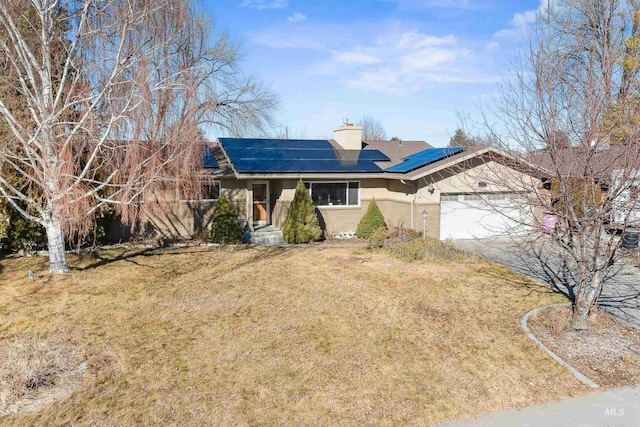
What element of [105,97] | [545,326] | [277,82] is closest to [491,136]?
[545,326]

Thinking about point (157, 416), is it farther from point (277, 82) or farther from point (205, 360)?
point (277, 82)

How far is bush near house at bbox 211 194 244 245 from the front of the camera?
14797 mm

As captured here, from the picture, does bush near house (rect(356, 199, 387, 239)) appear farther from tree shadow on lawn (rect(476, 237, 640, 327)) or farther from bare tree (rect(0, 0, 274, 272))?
bare tree (rect(0, 0, 274, 272))

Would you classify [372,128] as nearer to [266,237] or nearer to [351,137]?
[351,137]

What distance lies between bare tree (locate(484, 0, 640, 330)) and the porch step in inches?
392

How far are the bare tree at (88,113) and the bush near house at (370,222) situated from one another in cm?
724

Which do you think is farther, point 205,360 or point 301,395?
point 205,360

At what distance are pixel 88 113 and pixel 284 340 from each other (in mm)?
7009

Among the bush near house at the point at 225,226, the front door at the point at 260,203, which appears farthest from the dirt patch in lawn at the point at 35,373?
the front door at the point at 260,203

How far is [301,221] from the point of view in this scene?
15703 millimetres

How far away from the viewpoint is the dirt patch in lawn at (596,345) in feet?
20.1

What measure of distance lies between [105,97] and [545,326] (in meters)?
11.2

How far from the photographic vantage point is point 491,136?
25.4ft

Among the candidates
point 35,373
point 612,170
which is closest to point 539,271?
point 612,170
